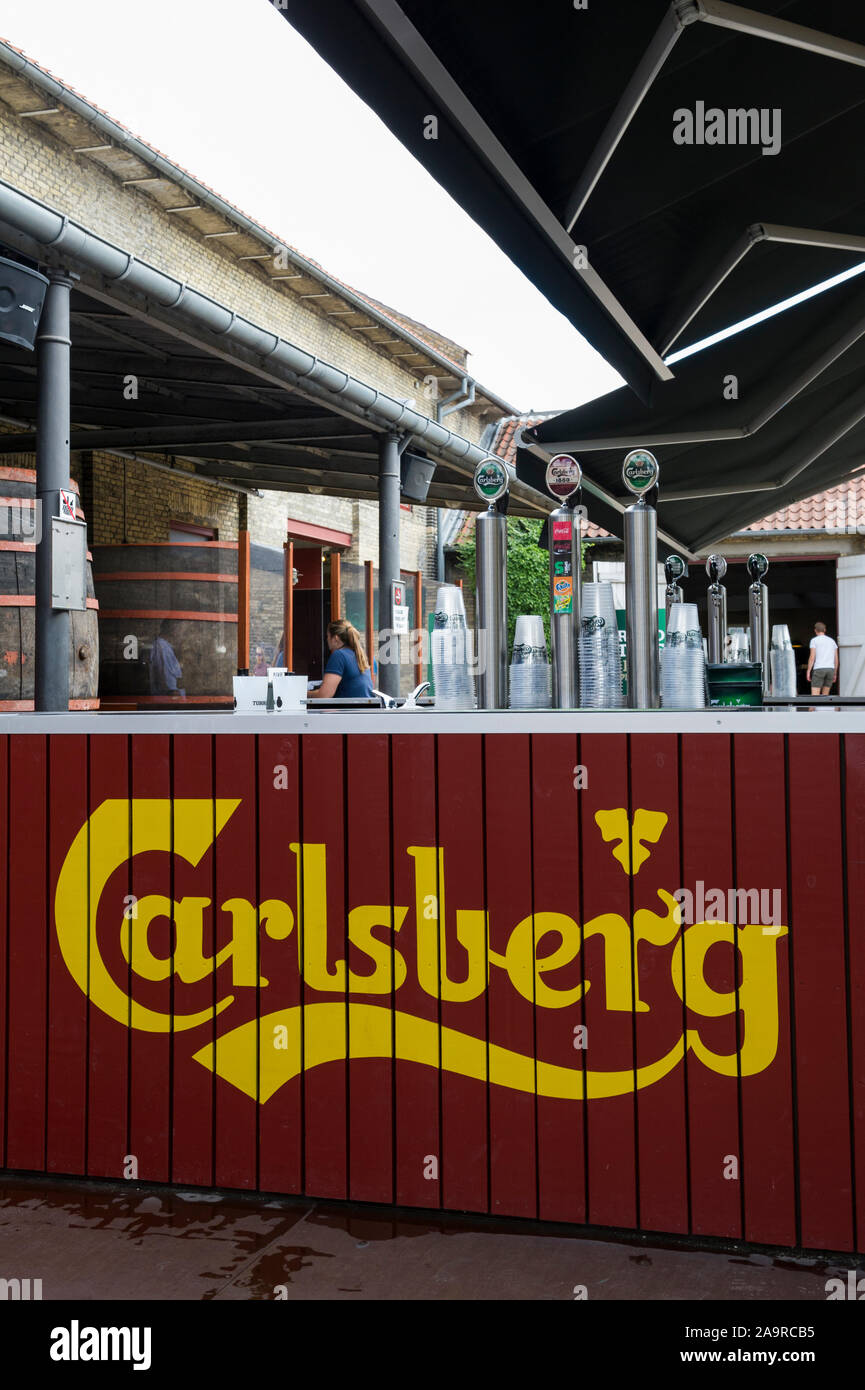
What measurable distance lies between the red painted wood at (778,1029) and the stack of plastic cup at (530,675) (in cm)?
63

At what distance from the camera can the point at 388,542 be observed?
10273 mm

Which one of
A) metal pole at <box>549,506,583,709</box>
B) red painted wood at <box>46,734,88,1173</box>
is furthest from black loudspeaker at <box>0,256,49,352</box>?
metal pole at <box>549,506,583,709</box>

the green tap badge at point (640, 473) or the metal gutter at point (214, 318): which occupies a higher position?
the metal gutter at point (214, 318)

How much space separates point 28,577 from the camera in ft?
21.5

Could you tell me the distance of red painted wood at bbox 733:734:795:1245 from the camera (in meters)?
2.48

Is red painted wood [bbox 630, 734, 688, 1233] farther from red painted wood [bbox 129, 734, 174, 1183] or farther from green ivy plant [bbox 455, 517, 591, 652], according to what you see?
green ivy plant [bbox 455, 517, 591, 652]

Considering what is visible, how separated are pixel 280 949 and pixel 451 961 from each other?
44 cm

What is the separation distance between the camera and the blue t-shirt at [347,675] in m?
8.39

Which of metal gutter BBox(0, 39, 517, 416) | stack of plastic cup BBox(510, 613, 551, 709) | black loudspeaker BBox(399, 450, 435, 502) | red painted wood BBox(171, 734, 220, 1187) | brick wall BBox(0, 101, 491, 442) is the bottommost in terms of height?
red painted wood BBox(171, 734, 220, 1187)

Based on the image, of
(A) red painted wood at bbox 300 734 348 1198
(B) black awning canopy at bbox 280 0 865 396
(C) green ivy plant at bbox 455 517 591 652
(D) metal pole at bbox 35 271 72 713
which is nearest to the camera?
(A) red painted wood at bbox 300 734 348 1198

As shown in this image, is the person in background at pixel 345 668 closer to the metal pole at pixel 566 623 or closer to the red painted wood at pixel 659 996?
the metal pole at pixel 566 623

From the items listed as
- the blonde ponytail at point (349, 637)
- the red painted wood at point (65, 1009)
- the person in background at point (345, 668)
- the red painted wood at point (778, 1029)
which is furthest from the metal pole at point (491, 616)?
the blonde ponytail at point (349, 637)

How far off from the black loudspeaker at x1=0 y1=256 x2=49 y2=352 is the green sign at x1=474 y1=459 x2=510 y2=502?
3.63m
